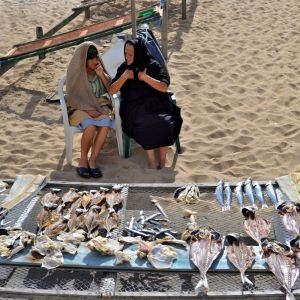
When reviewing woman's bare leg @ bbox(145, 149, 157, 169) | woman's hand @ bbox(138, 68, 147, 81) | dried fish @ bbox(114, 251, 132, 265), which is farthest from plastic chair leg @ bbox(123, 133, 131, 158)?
dried fish @ bbox(114, 251, 132, 265)

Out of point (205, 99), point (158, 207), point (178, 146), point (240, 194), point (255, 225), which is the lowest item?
point (205, 99)

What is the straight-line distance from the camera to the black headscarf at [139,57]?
5.29 meters

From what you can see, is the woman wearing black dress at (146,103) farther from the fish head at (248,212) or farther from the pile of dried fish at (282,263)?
the pile of dried fish at (282,263)

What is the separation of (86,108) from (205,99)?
2106 mm

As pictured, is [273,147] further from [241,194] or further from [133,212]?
[133,212]

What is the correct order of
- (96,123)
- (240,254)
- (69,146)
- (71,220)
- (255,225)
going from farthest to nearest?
(69,146) < (96,123) < (71,220) < (255,225) < (240,254)

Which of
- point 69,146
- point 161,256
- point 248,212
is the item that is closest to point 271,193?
point 248,212

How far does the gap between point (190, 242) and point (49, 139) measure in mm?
2976

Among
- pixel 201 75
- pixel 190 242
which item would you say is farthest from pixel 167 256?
pixel 201 75

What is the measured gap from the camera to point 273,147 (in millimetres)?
5781

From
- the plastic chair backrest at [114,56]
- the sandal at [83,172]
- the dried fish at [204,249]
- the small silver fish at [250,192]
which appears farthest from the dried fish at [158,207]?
the plastic chair backrest at [114,56]

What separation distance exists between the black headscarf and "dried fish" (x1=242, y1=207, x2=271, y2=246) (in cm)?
204

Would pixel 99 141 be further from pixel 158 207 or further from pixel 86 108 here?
pixel 158 207

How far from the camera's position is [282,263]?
11.0 feet
